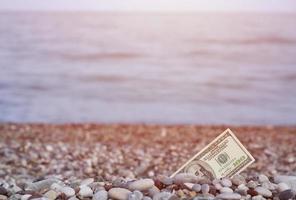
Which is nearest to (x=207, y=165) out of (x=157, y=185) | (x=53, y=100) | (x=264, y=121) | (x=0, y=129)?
(x=157, y=185)

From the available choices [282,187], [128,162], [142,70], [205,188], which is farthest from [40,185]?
[142,70]

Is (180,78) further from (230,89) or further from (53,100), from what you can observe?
(53,100)

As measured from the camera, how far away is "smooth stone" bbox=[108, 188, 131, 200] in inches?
90.7

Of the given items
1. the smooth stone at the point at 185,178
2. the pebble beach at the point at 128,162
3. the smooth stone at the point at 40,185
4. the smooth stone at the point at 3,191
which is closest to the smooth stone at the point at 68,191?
the pebble beach at the point at 128,162

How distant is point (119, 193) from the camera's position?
91.0 inches

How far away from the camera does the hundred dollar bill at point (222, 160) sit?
2.59 m

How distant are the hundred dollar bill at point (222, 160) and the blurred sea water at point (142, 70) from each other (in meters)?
3.31

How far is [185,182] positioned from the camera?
2.41 m

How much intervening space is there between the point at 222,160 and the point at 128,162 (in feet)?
4.90

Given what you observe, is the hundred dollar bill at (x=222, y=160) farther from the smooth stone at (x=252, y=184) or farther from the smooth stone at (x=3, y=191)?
the smooth stone at (x=3, y=191)

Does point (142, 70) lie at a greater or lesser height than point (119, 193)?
greater

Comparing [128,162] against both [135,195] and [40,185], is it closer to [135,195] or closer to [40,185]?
[40,185]

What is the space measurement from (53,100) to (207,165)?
4.30m

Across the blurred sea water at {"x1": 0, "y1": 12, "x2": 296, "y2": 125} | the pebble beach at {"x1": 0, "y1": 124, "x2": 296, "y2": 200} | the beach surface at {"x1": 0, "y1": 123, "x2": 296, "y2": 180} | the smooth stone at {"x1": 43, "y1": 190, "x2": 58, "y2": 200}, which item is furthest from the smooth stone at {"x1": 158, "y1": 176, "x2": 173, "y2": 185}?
the blurred sea water at {"x1": 0, "y1": 12, "x2": 296, "y2": 125}
